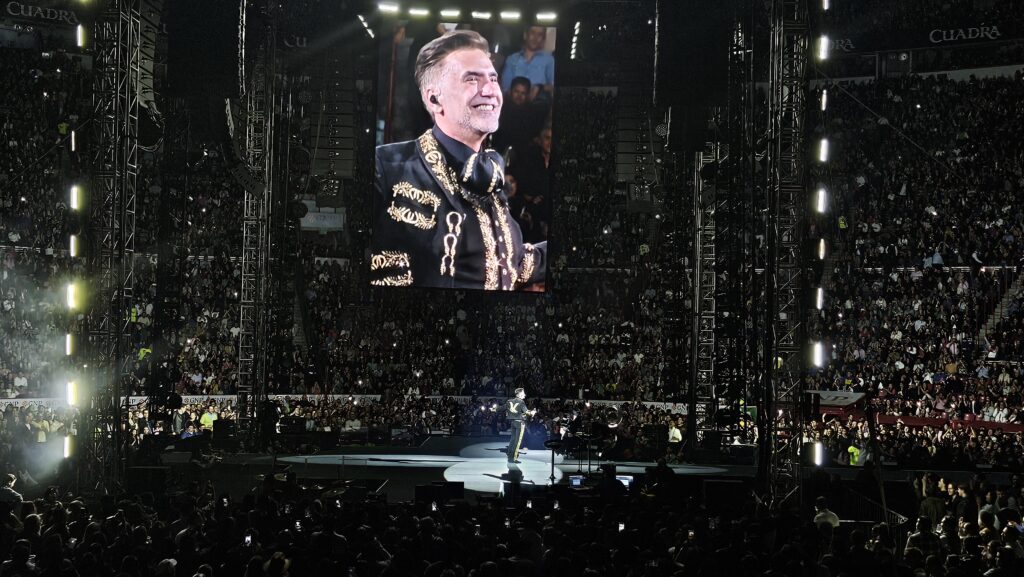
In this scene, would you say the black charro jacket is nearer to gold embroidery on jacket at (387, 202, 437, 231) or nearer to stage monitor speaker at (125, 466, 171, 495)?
gold embroidery on jacket at (387, 202, 437, 231)

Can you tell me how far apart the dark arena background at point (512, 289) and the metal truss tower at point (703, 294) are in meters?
0.11

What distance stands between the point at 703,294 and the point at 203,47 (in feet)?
43.7

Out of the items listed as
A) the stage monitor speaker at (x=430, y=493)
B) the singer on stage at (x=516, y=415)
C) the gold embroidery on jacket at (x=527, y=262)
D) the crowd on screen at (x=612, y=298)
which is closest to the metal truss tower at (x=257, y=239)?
the crowd on screen at (x=612, y=298)

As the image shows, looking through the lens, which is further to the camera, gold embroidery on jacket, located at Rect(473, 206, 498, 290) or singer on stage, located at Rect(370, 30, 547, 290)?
gold embroidery on jacket, located at Rect(473, 206, 498, 290)

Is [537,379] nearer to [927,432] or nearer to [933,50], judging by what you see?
[927,432]

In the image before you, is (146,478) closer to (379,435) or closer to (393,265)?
(379,435)

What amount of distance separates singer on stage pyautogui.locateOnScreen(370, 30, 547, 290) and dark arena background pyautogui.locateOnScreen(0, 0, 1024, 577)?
93 millimetres

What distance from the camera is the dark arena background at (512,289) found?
43.9 feet

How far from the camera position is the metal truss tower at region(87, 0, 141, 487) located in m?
18.2

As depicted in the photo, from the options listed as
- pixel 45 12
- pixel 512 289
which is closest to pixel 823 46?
pixel 512 289

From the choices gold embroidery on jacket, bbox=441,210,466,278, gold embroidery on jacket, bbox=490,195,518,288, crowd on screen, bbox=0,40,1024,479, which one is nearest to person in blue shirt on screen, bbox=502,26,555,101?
crowd on screen, bbox=0,40,1024,479

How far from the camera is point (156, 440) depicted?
2295 cm

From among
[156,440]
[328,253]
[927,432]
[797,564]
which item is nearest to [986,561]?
[797,564]

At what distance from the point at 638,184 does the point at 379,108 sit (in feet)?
26.0
